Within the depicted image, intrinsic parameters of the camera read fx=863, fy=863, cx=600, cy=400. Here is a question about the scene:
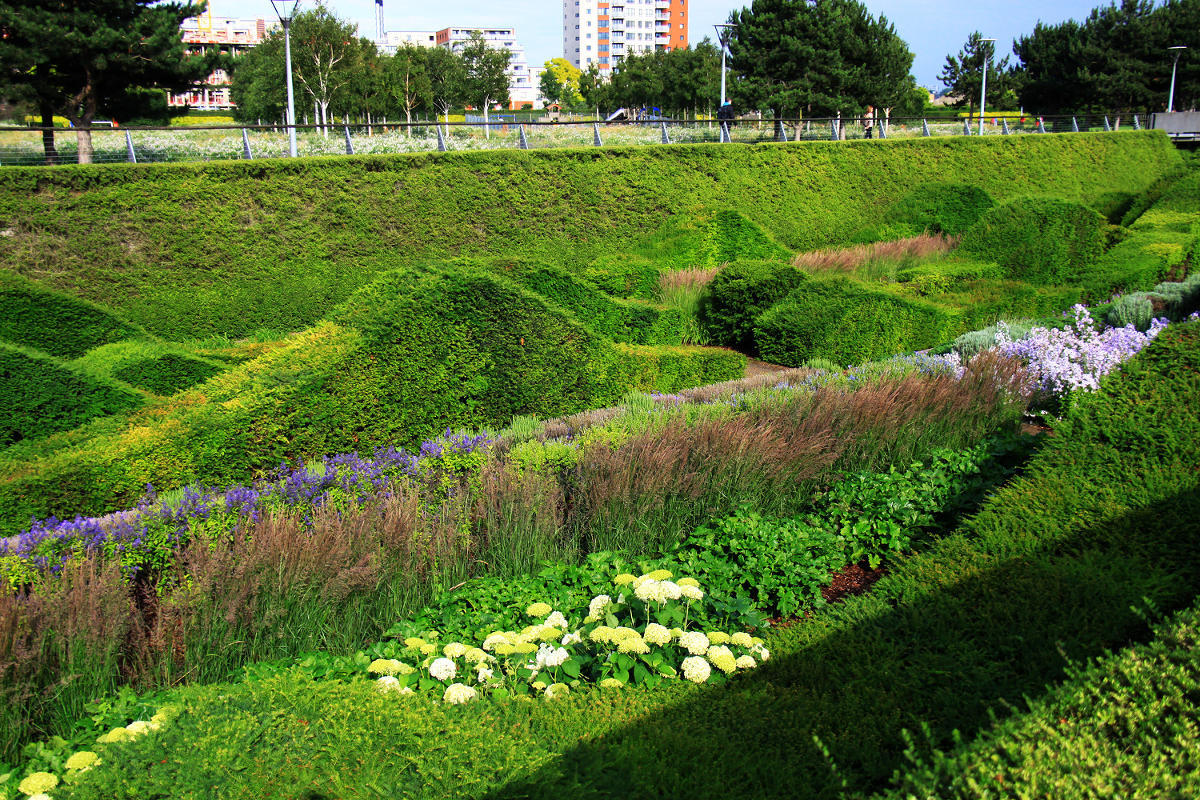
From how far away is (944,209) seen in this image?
61.8 ft

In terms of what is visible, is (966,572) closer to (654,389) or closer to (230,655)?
(230,655)

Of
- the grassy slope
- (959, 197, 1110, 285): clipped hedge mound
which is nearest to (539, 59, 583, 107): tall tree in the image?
(959, 197, 1110, 285): clipped hedge mound

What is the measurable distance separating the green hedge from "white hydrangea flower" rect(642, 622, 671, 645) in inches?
430

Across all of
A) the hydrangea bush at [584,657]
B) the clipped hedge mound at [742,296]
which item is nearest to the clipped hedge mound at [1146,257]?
the clipped hedge mound at [742,296]

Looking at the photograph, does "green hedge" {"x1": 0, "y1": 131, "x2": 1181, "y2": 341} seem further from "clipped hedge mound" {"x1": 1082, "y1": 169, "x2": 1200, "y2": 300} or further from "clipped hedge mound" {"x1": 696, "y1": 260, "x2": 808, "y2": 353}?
"clipped hedge mound" {"x1": 1082, "y1": 169, "x2": 1200, "y2": 300}

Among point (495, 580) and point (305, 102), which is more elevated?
point (305, 102)

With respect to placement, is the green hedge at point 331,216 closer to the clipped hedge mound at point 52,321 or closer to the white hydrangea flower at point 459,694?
the clipped hedge mound at point 52,321

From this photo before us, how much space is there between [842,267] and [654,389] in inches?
299

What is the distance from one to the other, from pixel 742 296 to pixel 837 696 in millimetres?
9074

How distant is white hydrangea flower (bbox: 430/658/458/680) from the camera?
3340 mm

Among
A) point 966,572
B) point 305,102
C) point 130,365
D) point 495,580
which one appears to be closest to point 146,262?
point 130,365

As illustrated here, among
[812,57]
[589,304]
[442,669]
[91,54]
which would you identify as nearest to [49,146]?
[589,304]

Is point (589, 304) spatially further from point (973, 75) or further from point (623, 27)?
point (623, 27)

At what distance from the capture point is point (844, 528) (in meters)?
5.04
